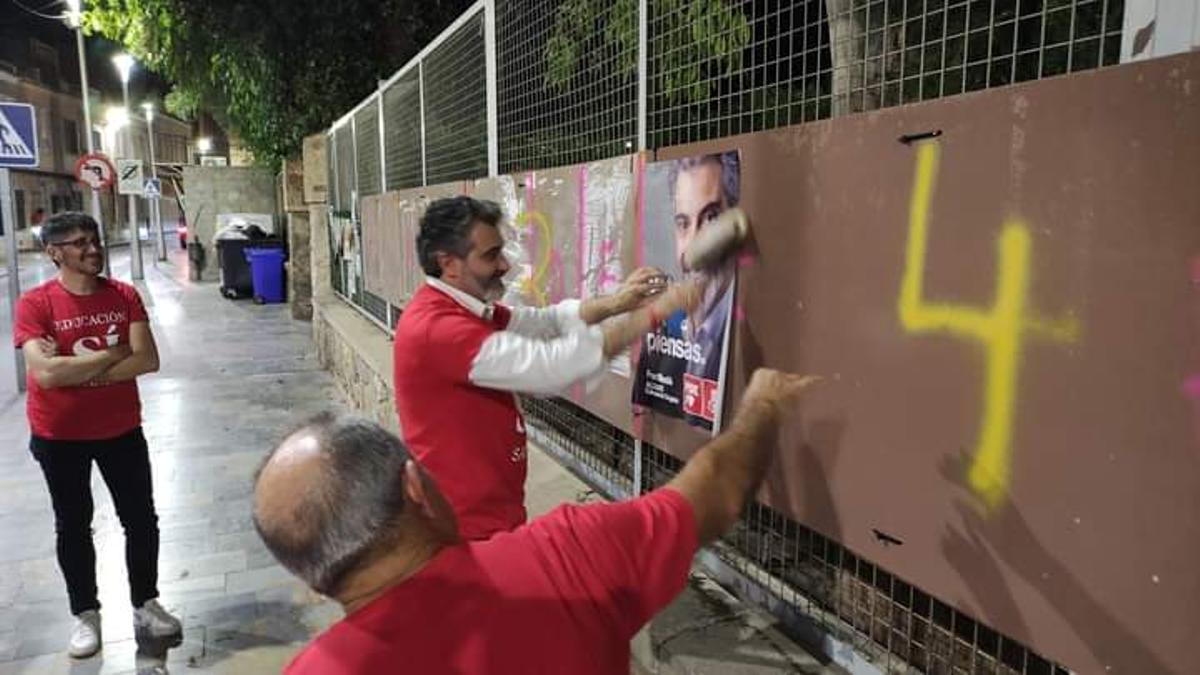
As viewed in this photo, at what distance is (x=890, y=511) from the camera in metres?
2.05

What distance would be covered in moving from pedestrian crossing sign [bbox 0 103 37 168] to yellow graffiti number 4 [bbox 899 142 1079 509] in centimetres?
953

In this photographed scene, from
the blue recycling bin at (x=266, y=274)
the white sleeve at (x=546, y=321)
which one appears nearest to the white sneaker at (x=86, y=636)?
the white sleeve at (x=546, y=321)

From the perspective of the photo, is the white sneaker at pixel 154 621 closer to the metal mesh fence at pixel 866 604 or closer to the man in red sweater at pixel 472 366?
the man in red sweater at pixel 472 366

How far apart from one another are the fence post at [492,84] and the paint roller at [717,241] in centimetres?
248

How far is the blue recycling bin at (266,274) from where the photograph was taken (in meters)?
17.3

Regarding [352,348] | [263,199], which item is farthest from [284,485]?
[263,199]

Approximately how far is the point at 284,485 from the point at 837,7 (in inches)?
80.4

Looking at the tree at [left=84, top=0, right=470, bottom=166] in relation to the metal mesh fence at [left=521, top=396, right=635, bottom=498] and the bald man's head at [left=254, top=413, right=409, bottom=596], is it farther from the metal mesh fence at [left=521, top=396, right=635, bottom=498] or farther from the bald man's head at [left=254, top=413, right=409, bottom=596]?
the bald man's head at [left=254, top=413, right=409, bottom=596]

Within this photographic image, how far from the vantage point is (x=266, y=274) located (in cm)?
1736

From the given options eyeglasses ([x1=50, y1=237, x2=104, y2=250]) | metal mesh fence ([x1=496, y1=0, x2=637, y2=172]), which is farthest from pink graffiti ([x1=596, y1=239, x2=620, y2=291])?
eyeglasses ([x1=50, y1=237, x2=104, y2=250])

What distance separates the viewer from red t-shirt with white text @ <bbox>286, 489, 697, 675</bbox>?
1162 millimetres

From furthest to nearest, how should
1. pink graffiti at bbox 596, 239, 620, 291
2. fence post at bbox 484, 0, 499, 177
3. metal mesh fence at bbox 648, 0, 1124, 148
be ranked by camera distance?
fence post at bbox 484, 0, 499, 177 < pink graffiti at bbox 596, 239, 620, 291 < metal mesh fence at bbox 648, 0, 1124, 148

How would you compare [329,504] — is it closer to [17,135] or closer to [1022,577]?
[1022,577]

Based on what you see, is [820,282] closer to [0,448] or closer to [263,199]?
[0,448]
